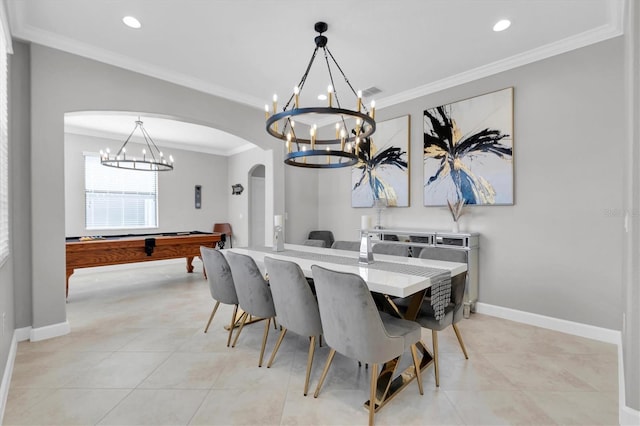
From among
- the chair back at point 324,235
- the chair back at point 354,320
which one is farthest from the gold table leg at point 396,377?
the chair back at point 324,235

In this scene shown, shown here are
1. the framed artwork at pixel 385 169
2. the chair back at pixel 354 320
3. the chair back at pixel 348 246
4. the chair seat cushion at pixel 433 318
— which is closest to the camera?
the chair back at pixel 354 320

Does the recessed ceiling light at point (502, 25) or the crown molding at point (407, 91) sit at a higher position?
the recessed ceiling light at point (502, 25)

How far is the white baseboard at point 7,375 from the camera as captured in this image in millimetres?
1815

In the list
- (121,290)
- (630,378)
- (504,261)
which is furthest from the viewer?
(121,290)

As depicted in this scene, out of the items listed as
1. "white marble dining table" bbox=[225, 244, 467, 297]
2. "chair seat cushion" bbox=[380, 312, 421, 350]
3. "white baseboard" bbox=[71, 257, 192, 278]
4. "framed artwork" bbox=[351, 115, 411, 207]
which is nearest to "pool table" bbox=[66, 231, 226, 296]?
"white baseboard" bbox=[71, 257, 192, 278]

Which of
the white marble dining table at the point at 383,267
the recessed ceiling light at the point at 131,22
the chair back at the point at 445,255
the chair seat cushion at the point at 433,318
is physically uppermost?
the recessed ceiling light at the point at 131,22

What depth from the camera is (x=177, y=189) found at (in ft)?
23.8

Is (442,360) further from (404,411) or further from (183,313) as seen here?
(183,313)

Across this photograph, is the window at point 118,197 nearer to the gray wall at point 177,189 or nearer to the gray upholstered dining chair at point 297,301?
the gray wall at point 177,189

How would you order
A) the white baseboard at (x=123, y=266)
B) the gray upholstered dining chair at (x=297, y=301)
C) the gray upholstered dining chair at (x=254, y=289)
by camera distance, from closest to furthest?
the gray upholstered dining chair at (x=297, y=301)
the gray upholstered dining chair at (x=254, y=289)
the white baseboard at (x=123, y=266)

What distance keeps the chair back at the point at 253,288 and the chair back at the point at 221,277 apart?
1.02ft

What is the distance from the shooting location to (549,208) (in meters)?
3.15

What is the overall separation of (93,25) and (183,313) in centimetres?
312

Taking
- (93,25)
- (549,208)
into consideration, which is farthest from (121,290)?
(549,208)
